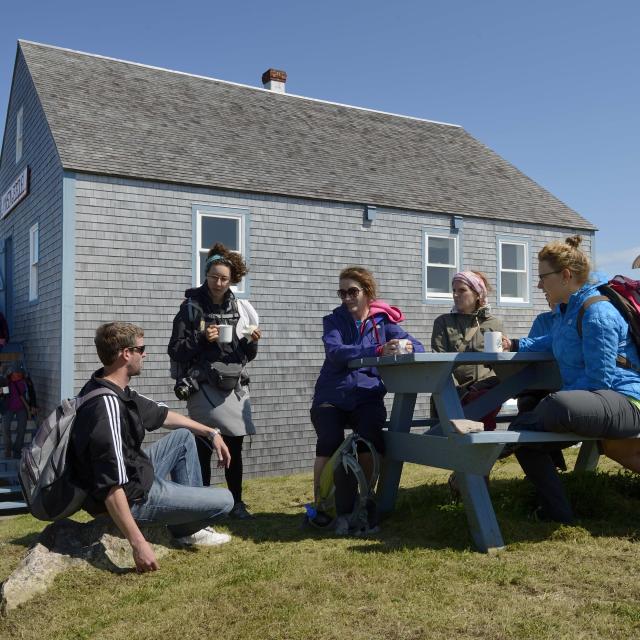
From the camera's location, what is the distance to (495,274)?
14.5 meters

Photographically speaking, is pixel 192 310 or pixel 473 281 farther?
pixel 192 310

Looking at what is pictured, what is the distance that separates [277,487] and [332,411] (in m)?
3.32

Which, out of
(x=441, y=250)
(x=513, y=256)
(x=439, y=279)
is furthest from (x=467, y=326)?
(x=441, y=250)

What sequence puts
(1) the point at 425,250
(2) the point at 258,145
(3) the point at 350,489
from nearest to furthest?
(3) the point at 350,489 < (2) the point at 258,145 < (1) the point at 425,250

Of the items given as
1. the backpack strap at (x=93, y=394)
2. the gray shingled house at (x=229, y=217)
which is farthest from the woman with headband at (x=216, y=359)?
the gray shingled house at (x=229, y=217)

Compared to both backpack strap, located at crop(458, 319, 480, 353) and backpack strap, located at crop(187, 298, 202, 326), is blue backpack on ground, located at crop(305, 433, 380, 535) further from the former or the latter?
backpack strap, located at crop(187, 298, 202, 326)

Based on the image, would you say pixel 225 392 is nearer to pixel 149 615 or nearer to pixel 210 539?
pixel 210 539

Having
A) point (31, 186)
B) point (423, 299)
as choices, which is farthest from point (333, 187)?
point (31, 186)

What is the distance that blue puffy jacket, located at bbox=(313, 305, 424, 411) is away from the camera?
17.6 feet

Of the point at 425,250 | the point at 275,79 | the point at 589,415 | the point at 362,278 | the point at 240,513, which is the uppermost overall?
the point at 275,79

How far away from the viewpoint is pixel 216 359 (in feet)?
20.2

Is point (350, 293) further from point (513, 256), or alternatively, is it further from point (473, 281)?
point (513, 256)

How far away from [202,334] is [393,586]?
9.41 ft

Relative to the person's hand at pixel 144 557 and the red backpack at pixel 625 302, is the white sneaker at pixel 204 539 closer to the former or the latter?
the person's hand at pixel 144 557
